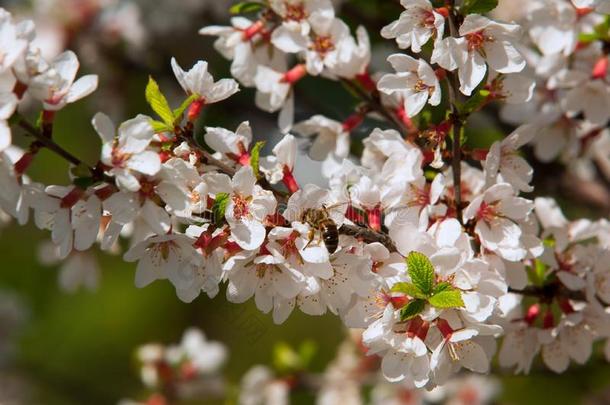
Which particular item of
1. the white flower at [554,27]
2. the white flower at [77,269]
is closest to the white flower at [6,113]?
the white flower at [554,27]

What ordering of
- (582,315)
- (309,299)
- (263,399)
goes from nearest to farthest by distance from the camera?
(309,299) → (582,315) → (263,399)

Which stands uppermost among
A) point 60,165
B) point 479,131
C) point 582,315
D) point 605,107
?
point 605,107

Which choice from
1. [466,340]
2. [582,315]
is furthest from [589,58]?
[466,340]

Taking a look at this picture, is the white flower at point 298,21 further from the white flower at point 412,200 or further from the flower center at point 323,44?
the white flower at point 412,200

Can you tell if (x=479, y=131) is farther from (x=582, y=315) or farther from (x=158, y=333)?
(x=158, y=333)

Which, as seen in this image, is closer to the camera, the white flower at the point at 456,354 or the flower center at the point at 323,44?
the white flower at the point at 456,354

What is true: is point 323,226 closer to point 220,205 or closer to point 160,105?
point 220,205

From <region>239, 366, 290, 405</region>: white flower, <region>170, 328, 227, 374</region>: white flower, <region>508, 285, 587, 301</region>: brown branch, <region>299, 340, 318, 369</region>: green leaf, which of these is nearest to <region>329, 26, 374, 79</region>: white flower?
<region>508, 285, 587, 301</region>: brown branch
